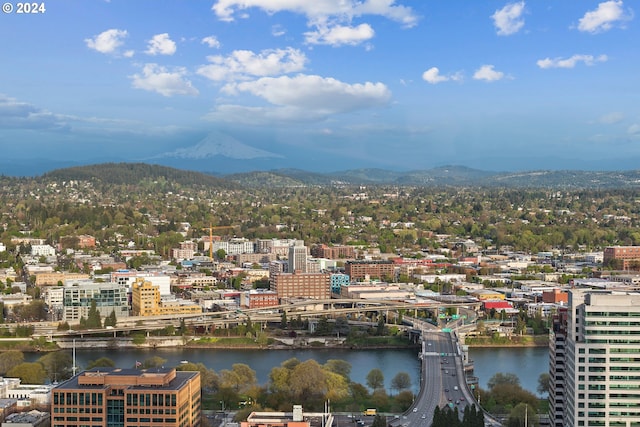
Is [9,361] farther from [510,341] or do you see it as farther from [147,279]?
[510,341]

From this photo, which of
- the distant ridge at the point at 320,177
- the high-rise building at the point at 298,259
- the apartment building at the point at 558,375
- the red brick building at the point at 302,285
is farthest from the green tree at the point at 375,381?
the distant ridge at the point at 320,177

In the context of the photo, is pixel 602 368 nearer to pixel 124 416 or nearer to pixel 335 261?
pixel 124 416

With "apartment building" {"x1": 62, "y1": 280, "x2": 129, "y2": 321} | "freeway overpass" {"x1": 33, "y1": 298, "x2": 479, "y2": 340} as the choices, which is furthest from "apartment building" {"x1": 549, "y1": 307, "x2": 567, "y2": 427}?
"apartment building" {"x1": 62, "y1": 280, "x2": 129, "y2": 321}

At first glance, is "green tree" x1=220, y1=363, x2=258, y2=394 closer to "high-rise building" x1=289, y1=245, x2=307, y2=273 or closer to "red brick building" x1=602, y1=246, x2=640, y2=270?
"high-rise building" x1=289, y1=245, x2=307, y2=273

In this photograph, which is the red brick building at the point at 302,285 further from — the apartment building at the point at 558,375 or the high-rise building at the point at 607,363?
the high-rise building at the point at 607,363

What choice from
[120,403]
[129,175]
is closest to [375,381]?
[120,403]

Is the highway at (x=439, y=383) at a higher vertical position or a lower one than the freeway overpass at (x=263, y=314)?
lower

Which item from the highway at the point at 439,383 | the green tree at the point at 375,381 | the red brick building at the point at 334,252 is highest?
the red brick building at the point at 334,252
